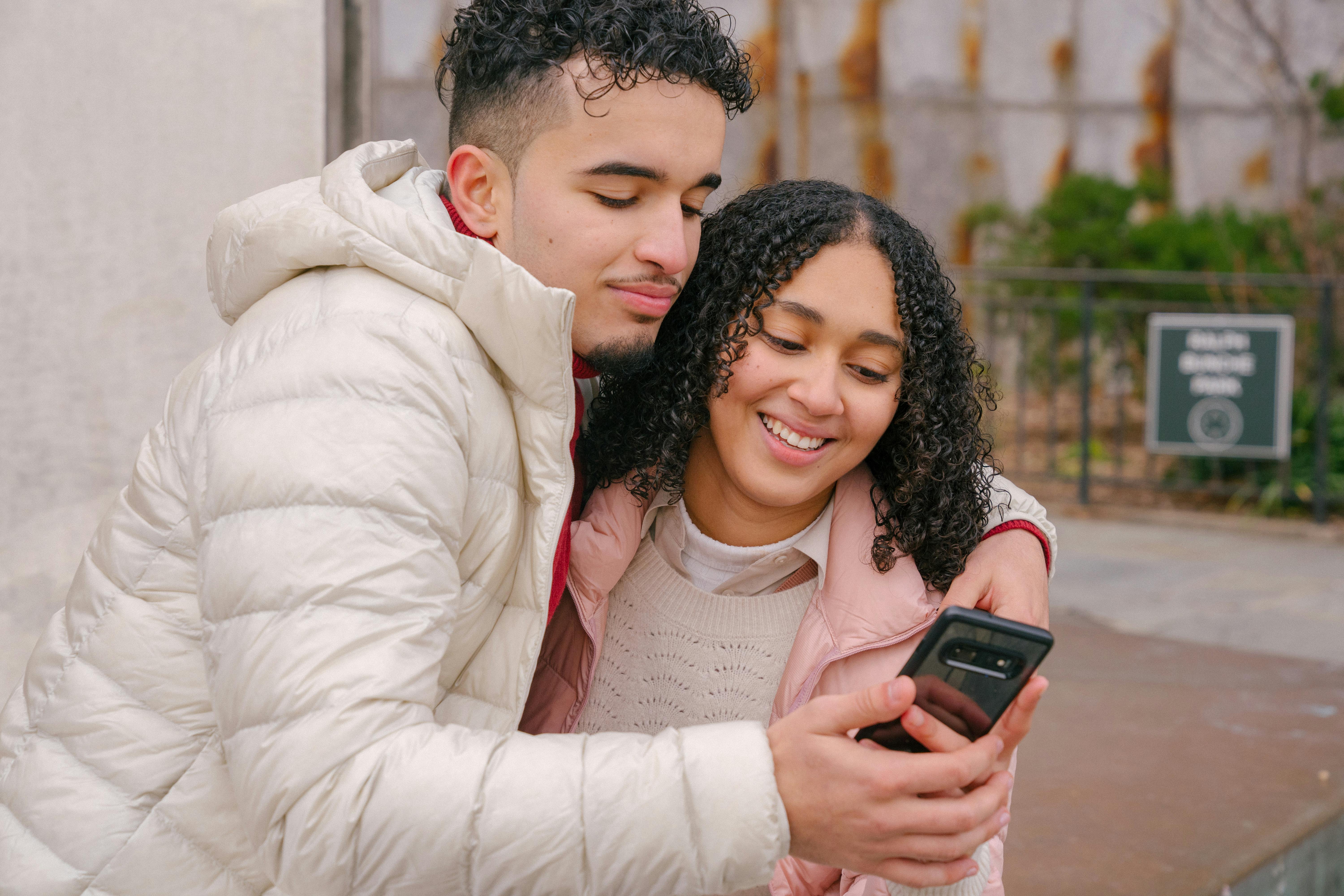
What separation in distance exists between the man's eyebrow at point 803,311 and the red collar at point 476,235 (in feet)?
1.07

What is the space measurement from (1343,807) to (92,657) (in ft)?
10.00

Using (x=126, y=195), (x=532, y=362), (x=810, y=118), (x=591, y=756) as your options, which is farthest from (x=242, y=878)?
(x=810, y=118)

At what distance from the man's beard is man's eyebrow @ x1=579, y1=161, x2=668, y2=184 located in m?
0.25

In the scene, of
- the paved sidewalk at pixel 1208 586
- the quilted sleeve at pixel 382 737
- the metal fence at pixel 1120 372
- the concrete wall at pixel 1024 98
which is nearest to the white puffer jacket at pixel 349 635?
the quilted sleeve at pixel 382 737

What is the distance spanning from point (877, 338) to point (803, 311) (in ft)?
0.41

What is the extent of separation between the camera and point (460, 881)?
1375mm

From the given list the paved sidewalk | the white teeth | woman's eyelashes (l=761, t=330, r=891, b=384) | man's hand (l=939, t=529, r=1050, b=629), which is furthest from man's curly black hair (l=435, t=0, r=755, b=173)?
the paved sidewalk

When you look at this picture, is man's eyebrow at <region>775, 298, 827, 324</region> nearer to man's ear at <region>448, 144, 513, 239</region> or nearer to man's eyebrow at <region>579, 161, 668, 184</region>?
man's eyebrow at <region>579, 161, 668, 184</region>

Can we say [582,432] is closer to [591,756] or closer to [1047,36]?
[591,756]

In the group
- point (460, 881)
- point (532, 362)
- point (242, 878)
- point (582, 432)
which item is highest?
point (532, 362)

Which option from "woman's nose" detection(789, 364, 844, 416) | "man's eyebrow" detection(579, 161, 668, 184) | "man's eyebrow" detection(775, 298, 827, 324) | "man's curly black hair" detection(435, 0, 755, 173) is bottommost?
"woman's nose" detection(789, 364, 844, 416)

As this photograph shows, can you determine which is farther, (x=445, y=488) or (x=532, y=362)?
(x=532, y=362)

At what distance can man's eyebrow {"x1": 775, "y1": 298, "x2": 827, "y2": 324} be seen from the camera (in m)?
1.99

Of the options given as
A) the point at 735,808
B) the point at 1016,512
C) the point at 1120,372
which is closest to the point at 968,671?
the point at 735,808
